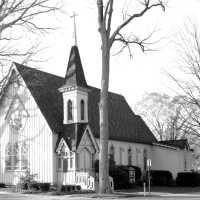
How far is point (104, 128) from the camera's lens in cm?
2780

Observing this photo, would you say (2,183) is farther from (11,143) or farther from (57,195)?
(57,195)

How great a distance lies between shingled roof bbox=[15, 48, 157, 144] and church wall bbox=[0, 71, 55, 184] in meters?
0.77

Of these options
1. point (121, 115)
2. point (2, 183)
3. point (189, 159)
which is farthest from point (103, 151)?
point (189, 159)

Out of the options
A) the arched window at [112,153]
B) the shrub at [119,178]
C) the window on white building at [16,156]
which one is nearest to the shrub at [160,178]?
the arched window at [112,153]

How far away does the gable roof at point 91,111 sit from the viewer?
36219 mm

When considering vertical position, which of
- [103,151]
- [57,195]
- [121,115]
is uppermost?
[121,115]

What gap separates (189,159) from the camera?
55.6 meters

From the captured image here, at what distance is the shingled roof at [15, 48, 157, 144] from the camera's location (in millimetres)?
36156

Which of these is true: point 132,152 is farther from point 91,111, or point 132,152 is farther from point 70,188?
point 70,188

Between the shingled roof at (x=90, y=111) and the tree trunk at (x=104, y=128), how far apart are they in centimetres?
436

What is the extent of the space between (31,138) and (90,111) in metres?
8.06

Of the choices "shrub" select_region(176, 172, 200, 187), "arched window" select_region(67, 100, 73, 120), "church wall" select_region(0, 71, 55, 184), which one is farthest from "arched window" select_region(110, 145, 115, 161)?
"church wall" select_region(0, 71, 55, 184)

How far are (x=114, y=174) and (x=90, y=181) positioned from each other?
2.26m

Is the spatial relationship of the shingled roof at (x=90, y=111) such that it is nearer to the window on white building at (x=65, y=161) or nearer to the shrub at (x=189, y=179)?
the window on white building at (x=65, y=161)
